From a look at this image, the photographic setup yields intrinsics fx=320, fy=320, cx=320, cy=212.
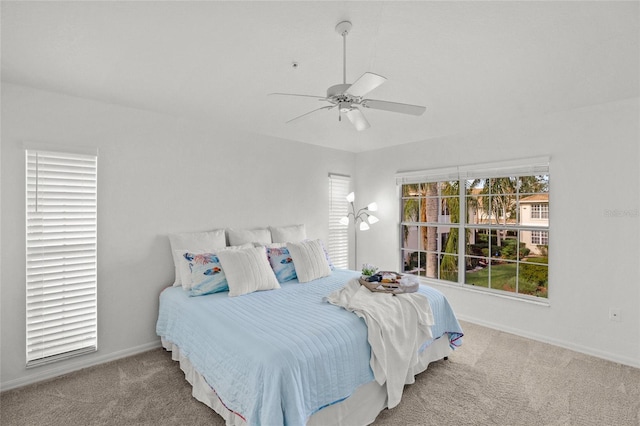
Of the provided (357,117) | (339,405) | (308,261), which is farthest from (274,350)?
(308,261)

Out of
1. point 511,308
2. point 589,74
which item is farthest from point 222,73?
point 511,308

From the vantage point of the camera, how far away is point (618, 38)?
6.37ft

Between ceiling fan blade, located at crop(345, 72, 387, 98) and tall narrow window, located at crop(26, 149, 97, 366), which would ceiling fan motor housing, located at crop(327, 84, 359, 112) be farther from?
tall narrow window, located at crop(26, 149, 97, 366)

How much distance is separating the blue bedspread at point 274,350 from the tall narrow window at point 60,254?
32.2 inches

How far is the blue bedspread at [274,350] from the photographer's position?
171 centimetres

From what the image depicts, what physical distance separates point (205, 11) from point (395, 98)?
5.69 ft

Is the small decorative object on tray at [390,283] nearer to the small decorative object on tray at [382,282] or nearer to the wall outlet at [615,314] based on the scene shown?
the small decorative object on tray at [382,282]

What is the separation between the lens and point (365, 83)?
177cm

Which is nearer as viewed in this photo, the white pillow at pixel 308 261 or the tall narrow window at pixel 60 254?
the tall narrow window at pixel 60 254

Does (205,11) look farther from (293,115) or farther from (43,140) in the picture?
(43,140)

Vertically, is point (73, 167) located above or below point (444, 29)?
below

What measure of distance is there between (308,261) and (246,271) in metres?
0.78

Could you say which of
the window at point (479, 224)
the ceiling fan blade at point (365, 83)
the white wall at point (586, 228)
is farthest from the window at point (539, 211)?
the ceiling fan blade at point (365, 83)

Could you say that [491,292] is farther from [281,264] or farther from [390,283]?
[281,264]
